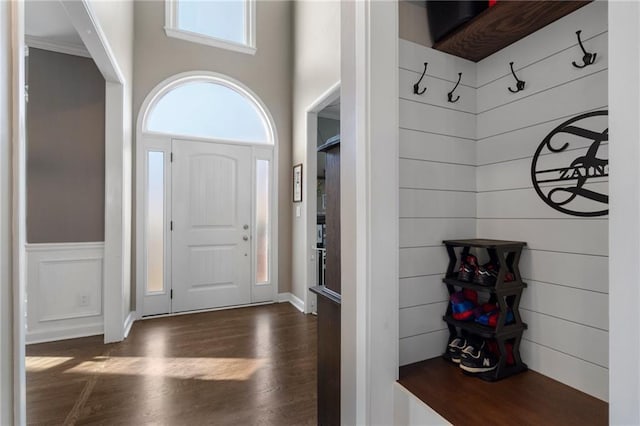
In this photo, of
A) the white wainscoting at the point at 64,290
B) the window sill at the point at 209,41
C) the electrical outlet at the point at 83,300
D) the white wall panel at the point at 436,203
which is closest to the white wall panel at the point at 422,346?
the white wall panel at the point at 436,203

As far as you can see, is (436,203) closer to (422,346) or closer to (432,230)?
(432,230)

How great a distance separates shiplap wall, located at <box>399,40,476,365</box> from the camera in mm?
1217

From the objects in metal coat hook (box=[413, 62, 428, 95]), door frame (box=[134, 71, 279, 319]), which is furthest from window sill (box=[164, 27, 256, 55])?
metal coat hook (box=[413, 62, 428, 95])

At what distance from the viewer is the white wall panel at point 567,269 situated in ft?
3.20

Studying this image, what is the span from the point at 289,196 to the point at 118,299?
213 cm

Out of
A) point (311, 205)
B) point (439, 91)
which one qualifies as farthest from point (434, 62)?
point (311, 205)

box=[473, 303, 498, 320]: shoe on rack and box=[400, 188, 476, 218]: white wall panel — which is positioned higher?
box=[400, 188, 476, 218]: white wall panel

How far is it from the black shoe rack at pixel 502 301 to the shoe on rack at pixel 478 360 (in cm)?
2

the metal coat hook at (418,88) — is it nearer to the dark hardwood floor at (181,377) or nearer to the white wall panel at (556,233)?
the white wall panel at (556,233)

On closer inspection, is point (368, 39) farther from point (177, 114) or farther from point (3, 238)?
point (177, 114)

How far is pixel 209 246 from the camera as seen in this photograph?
385cm

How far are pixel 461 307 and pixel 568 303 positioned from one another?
1.05ft

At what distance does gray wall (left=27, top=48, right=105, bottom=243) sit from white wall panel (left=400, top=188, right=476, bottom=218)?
9.77 feet

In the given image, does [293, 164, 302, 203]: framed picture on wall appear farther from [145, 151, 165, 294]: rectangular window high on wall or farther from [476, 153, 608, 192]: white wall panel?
[476, 153, 608, 192]: white wall panel
